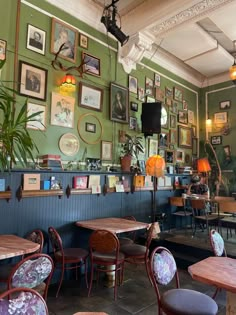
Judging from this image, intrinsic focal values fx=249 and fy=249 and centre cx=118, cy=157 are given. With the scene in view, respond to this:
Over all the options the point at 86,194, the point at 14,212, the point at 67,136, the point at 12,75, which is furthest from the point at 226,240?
the point at 12,75

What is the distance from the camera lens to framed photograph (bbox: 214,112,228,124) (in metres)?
6.60

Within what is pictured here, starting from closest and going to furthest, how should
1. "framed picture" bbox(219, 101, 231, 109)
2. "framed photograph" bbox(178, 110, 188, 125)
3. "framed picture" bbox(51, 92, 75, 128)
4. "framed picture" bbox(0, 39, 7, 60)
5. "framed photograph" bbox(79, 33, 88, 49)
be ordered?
"framed picture" bbox(0, 39, 7, 60) → "framed picture" bbox(51, 92, 75, 128) → "framed photograph" bbox(79, 33, 88, 49) → "framed photograph" bbox(178, 110, 188, 125) → "framed picture" bbox(219, 101, 231, 109)

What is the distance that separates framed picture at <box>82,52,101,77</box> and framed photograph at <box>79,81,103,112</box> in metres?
0.25

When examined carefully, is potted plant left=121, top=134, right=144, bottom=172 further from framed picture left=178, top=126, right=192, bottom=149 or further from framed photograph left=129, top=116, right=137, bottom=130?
framed picture left=178, top=126, right=192, bottom=149

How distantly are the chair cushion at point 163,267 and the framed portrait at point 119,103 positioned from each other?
2893 millimetres

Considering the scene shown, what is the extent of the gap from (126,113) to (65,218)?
232 centimetres

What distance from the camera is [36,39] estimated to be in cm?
358

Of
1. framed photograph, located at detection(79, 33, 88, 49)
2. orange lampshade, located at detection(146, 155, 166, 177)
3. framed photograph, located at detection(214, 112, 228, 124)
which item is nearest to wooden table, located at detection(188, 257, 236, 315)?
orange lampshade, located at detection(146, 155, 166, 177)

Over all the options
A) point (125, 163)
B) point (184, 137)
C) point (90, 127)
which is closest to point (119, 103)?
point (90, 127)

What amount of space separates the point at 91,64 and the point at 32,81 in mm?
1193

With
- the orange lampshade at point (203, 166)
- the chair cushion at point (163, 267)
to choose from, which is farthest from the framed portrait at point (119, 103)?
the chair cushion at point (163, 267)

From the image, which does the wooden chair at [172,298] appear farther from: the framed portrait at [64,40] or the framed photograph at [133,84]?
the framed photograph at [133,84]

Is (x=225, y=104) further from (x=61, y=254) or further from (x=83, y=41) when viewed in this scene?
(x=61, y=254)

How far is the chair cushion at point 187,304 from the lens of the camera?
183cm
